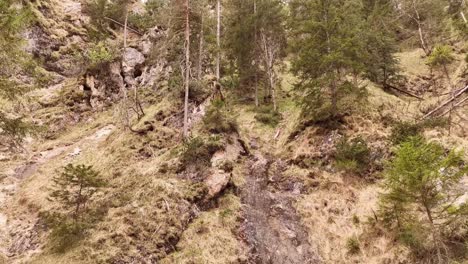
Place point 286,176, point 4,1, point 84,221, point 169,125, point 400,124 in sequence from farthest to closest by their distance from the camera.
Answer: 1. point 169,125
2. point 286,176
3. point 400,124
4. point 84,221
5. point 4,1

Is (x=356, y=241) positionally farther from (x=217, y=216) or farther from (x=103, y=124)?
(x=103, y=124)

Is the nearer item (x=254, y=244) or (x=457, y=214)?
(x=457, y=214)

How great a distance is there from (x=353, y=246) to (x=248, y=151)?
847 centimetres

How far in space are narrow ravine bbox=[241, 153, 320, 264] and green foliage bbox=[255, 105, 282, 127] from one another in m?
7.27

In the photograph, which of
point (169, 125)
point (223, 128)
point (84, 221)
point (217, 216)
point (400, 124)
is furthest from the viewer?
point (169, 125)

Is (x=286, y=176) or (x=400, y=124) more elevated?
(x=400, y=124)

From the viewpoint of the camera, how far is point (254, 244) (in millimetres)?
12000

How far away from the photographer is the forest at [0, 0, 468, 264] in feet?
34.8

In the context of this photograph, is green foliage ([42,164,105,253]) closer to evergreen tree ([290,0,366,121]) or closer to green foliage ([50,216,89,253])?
green foliage ([50,216,89,253])

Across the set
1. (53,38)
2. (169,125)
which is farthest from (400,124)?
(53,38)

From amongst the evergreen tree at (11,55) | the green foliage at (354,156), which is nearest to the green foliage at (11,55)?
the evergreen tree at (11,55)

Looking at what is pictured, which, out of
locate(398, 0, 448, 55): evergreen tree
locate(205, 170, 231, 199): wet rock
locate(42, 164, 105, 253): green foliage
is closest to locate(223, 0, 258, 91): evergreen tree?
locate(398, 0, 448, 55): evergreen tree

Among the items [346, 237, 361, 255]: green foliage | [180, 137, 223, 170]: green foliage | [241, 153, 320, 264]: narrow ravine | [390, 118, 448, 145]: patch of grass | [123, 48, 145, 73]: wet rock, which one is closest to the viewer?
[346, 237, 361, 255]: green foliage

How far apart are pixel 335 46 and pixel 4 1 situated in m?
13.9
